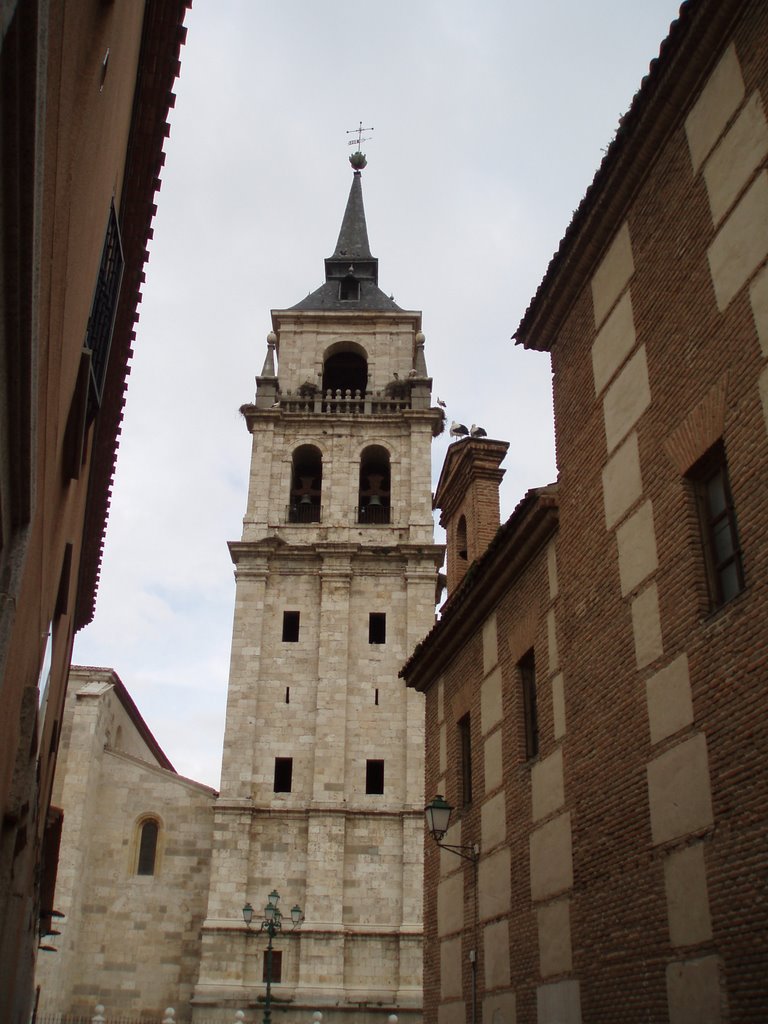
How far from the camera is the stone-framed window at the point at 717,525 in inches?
319

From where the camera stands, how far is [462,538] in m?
18.2

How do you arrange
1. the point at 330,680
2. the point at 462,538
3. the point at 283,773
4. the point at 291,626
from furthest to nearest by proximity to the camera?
1. the point at 291,626
2. the point at 330,680
3. the point at 283,773
4. the point at 462,538

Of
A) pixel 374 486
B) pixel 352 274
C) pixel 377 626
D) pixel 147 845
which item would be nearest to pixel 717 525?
pixel 377 626

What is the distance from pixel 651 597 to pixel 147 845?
3077cm

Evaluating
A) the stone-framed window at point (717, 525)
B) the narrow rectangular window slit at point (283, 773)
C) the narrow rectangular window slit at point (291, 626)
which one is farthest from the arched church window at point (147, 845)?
the stone-framed window at point (717, 525)

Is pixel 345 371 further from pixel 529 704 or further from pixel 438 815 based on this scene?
pixel 529 704

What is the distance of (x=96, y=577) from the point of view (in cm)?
1923

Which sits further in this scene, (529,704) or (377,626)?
(377,626)

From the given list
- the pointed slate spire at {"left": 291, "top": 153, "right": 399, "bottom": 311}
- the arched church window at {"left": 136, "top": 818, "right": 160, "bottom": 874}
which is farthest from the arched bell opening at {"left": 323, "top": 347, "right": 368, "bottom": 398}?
the arched church window at {"left": 136, "top": 818, "right": 160, "bottom": 874}

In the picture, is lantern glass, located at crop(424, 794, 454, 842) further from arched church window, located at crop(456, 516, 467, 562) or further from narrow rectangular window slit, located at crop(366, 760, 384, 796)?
narrow rectangular window slit, located at crop(366, 760, 384, 796)

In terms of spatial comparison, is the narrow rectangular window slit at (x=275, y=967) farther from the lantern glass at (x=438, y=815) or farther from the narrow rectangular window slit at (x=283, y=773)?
the lantern glass at (x=438, y=815)

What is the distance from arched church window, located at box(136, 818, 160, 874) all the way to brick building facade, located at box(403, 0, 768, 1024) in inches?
975

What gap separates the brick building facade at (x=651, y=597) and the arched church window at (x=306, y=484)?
92.4 feet

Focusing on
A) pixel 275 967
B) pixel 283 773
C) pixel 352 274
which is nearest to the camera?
pixel 275 967
